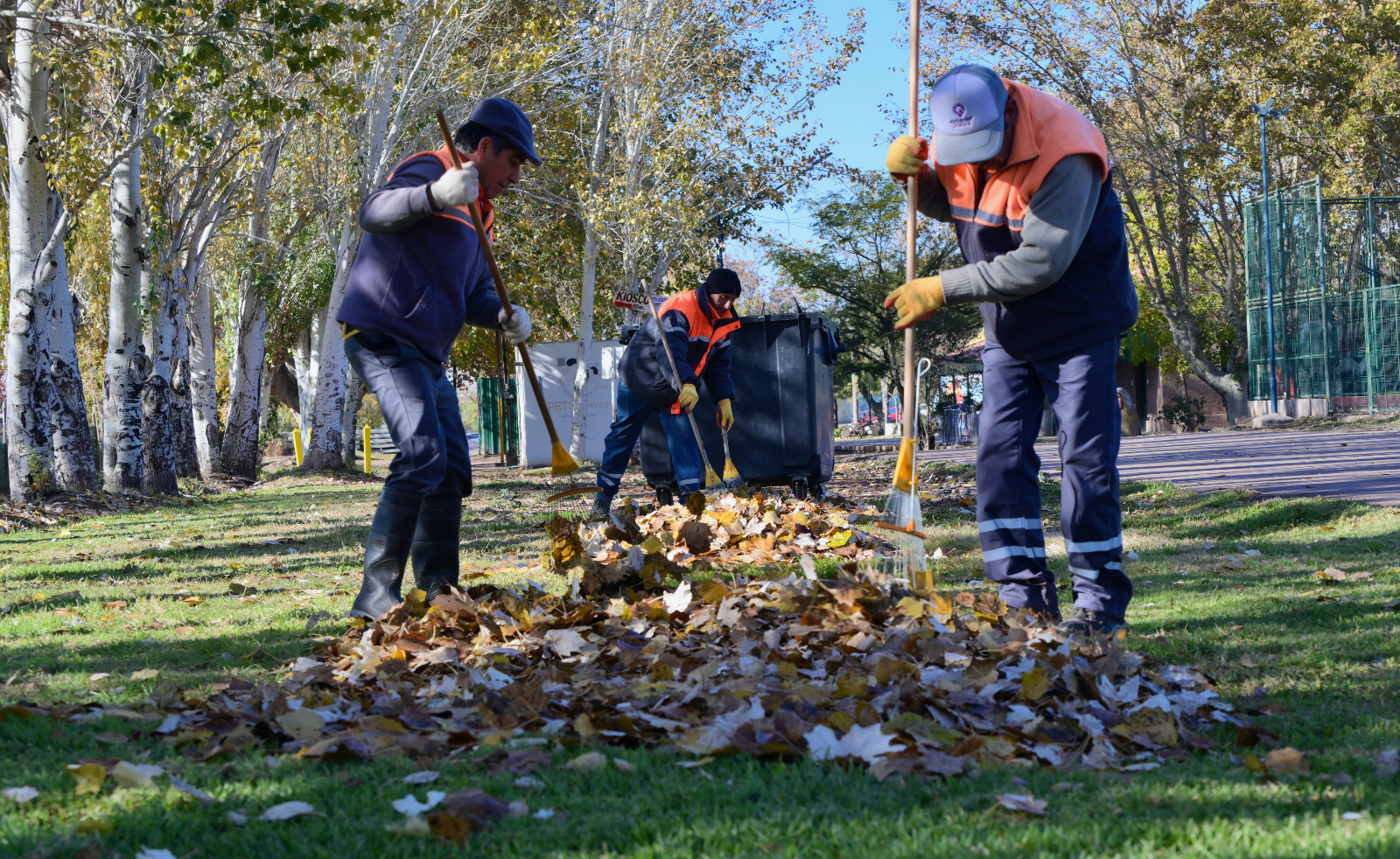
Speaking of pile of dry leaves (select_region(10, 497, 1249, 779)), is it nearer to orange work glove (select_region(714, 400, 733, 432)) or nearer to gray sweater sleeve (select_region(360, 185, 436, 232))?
gray sweater sleeve (select_region(360, 185, 436, 232))

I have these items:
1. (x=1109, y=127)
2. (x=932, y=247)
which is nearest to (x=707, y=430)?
(x=1109, y=127)

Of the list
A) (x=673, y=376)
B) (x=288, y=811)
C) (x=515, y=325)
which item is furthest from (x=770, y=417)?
(x=288, y=811)

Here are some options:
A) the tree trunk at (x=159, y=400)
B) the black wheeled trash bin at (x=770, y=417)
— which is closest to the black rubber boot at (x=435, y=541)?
the black wheeled trash bin at (x=770, y=417)

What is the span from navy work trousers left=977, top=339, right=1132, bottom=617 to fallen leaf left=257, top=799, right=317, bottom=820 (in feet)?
8.66

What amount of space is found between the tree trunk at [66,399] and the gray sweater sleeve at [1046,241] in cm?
1122

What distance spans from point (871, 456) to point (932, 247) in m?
17.3

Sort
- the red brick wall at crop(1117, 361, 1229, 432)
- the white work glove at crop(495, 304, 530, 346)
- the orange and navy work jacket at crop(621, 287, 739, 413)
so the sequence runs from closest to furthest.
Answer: the white work glove at crop(495, 304, 530, 346) < the orange and navy work jacket at crop(621, 287, 739, 413) < the red brick wall at crop(1117, 361, 1229, 432)

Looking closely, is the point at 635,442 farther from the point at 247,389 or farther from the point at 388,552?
the point at 247,389

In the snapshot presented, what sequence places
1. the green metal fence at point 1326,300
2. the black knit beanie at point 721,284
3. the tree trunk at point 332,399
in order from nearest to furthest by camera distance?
the black knit beanie at point 721,284 → the tree trunk at point 332,399 → the green metal fence at point 1326,300

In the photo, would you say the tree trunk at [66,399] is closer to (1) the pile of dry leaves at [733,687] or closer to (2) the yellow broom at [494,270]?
(2) the yellow broom at [494,270]

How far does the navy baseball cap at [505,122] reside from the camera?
468 centimetres

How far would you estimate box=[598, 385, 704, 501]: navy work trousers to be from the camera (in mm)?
8250

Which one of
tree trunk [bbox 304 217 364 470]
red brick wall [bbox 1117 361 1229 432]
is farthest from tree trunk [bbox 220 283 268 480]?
red brick wall [bbox 1117 361 1229 432]

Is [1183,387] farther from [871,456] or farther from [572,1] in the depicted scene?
[572,1]
